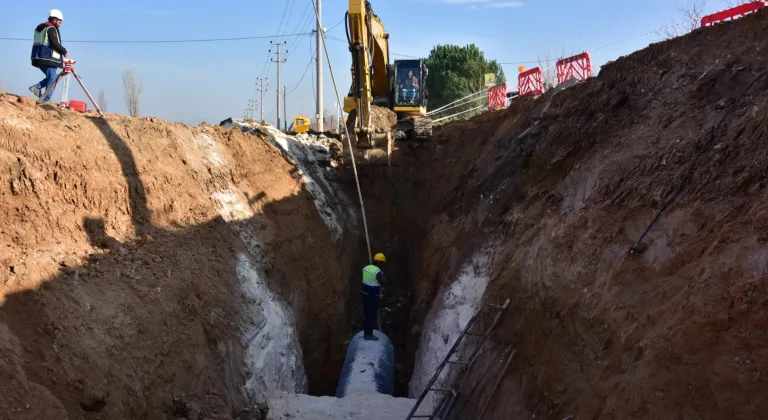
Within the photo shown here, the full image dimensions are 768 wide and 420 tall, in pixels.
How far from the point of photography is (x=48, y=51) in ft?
33.6

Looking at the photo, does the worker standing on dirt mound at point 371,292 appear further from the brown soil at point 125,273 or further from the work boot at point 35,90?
the work boot at point 35,90

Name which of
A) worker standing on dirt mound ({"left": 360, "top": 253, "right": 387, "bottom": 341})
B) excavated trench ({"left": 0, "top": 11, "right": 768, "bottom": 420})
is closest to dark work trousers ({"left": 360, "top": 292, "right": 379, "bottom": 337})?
worker standing on dirt mound ({"left": 360, "top": 253, "right": 387, "bottom": 341})

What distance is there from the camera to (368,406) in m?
9.66

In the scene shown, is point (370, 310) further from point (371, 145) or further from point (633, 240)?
point (633, 240)

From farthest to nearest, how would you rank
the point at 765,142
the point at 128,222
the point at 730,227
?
1. the point at 128,222
2. the point at 765,142
3. the point at 730,227

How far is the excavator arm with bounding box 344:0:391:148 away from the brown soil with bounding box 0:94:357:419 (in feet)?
12.6

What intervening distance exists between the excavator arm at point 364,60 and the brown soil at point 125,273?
3851 mm

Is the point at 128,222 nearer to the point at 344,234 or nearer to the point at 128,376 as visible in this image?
the point at 128,376

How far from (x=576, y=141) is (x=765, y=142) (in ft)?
14.3

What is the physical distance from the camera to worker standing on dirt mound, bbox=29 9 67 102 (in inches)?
400

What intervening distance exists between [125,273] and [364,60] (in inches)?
339

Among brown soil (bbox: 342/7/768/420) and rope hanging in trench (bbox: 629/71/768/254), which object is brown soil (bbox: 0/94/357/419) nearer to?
brown soil (bbox: 342/7/768/420)

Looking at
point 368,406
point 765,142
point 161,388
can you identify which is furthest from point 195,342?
point 765,142

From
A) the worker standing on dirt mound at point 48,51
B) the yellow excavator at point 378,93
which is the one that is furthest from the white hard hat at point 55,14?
the yellow excavator at point 378,93
